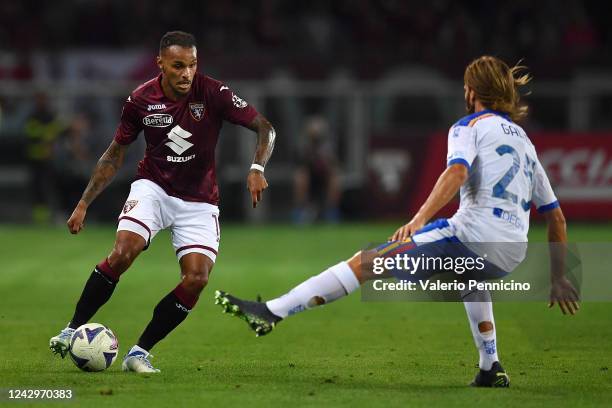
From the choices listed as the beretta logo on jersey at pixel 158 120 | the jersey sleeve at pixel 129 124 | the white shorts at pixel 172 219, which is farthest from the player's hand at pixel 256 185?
the jersey sleeve at pixel 129 124

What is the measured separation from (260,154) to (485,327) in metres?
1.88

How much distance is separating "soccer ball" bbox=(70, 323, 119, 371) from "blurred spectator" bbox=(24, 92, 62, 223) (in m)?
15.4

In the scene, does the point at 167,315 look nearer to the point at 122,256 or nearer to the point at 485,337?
the point at 122,256

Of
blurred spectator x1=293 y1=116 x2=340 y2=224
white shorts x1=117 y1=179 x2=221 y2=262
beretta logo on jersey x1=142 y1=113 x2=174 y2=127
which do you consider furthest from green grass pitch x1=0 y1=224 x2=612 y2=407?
blurred spectator x1=293 y1=116 x2=340 y2=224

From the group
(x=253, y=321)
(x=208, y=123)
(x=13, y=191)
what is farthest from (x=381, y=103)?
(x=253, y=321)

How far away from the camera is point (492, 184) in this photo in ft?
21.7

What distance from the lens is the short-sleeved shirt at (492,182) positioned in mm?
6605

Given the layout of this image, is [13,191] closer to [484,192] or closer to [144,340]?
[144,340]

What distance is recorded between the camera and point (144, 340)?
7543 millimetres

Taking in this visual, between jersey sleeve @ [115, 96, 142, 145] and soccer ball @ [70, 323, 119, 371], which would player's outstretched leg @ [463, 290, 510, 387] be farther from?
jersey sleeve @ [115, 96, 142, 145]

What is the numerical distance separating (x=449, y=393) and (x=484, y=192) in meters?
1.21

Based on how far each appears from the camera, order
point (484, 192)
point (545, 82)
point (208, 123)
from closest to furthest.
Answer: point (484, 192) → point (208, 123) → point (545, 82)

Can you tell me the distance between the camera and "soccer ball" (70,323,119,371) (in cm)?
745

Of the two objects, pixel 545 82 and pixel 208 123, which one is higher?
pixel 545 82
